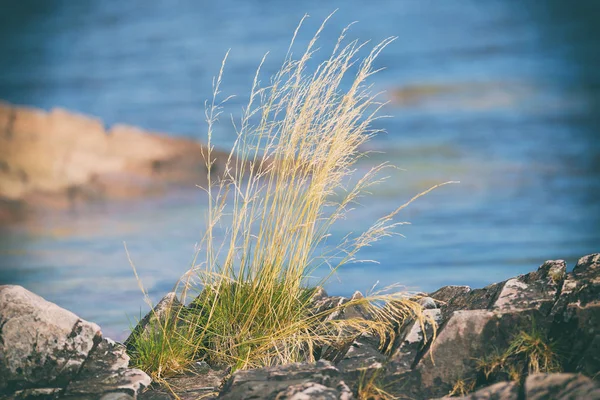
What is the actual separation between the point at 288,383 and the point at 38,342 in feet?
4.30

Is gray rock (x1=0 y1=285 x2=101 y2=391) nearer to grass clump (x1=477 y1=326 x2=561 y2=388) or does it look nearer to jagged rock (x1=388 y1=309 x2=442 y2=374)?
jagged rock (x1=388 y1=309 x2=442 y2=374)

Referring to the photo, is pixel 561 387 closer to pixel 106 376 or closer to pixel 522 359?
pixel 522 359

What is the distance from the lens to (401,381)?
9.38 feet

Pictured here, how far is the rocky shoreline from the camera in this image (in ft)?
8.95

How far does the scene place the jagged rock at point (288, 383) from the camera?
8.61 feet

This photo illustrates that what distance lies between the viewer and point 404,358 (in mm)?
2965

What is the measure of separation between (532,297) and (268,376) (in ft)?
4.24

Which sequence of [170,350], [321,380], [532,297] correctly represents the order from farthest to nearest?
1. [170,350]
2. [532,297]
3. [321,380]

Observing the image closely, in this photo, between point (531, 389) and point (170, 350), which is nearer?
point (531, 389)

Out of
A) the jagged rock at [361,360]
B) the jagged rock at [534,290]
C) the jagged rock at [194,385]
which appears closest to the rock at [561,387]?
the jagged rock at [534,290]

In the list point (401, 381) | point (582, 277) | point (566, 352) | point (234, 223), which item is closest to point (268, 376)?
point (401, 381)

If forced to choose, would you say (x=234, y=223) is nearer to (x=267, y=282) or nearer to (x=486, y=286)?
(x=267, y=282)

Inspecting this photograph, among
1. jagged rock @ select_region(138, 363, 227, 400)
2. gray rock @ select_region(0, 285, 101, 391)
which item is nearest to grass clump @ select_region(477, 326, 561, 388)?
jagged rock @ select_region(138, 363, 227, 400)

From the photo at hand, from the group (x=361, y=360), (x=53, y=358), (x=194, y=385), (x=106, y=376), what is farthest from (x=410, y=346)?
(x=53, y=358)
